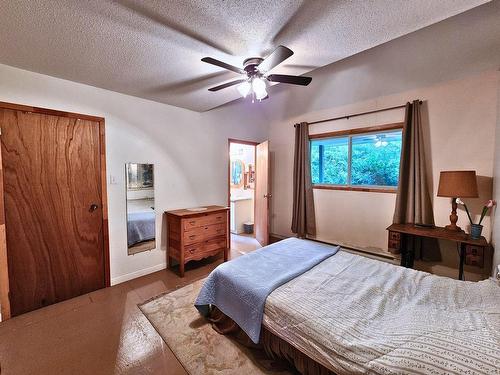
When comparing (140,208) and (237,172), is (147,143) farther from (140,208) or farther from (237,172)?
(237,172)

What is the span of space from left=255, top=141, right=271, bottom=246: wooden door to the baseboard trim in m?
1.76

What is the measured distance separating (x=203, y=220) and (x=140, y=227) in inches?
32.4

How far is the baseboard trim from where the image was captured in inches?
106

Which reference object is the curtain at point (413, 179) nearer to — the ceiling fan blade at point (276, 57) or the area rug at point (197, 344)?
the ceiling fan blade at point (276, 57)

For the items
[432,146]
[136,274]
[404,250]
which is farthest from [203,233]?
[432,146]

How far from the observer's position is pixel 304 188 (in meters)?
3.80

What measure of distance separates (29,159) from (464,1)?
3569 millimetres

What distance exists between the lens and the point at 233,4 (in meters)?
1.27

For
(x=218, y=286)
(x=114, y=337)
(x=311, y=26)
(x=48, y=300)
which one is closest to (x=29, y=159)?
(x=48, y=300)

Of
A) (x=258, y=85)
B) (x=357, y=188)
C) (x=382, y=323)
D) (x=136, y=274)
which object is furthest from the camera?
(x=357, y=188)

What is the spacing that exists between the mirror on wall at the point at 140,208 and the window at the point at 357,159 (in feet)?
8.92

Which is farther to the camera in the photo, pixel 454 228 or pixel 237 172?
pixel 237 172

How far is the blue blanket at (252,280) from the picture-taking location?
60.0 inches

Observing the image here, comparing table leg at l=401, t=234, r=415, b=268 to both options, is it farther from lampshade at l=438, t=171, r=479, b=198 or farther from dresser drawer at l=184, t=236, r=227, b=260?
dresser drawer at l=184, t=236, r=227, b=260
